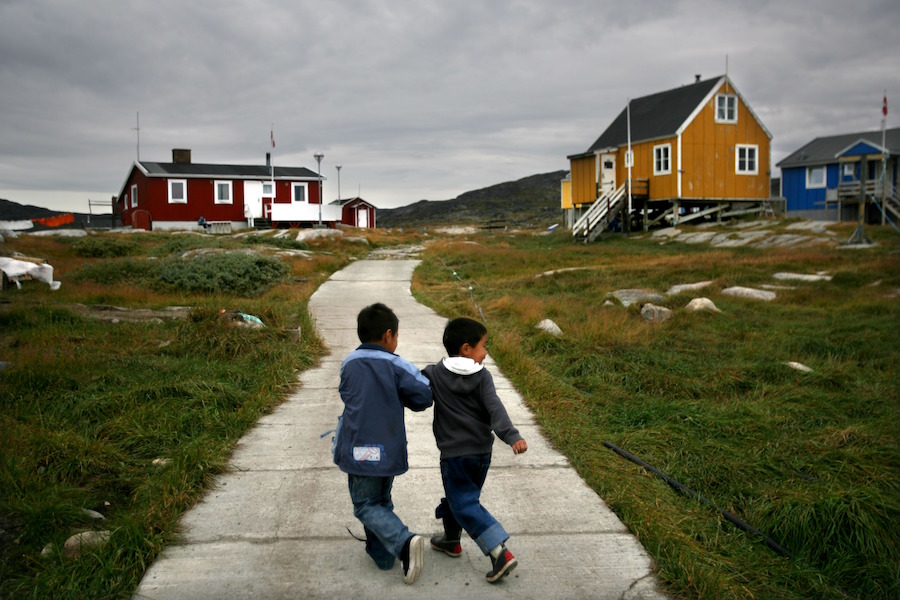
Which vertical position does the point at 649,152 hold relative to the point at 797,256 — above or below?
above

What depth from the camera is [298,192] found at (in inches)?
1806

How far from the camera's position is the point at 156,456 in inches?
219

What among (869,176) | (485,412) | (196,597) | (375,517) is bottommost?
(196,597)

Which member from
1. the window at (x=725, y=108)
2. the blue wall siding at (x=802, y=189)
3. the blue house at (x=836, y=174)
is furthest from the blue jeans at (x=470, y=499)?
the blue wall siding at (x=802, y=189)

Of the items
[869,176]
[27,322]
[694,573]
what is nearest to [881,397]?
[694,573]

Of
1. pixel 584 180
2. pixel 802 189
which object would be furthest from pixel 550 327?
pixel 802 189

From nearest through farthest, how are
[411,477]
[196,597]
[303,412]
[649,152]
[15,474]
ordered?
[196,597] < [15,474] < [411,477] < [303,412] < [649,152]

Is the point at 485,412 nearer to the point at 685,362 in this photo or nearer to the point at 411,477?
the point at 411,477

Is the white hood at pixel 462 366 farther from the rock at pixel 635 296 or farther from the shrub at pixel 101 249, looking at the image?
the shrub at pixel 101 249

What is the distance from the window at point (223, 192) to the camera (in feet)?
143

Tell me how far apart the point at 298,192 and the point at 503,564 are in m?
44.1

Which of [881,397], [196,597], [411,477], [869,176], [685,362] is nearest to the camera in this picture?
[196,597]

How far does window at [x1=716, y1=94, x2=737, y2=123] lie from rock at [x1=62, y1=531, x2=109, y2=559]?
3178 cm

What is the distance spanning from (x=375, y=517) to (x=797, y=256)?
17.0 m
